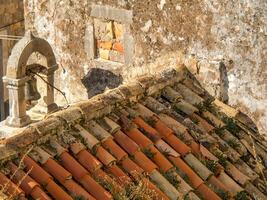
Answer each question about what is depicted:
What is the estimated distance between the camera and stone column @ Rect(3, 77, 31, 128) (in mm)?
7504

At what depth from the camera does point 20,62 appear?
750cm

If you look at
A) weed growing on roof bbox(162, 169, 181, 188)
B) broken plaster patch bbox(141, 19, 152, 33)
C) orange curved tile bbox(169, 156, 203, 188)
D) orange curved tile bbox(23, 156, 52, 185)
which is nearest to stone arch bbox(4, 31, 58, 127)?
broken plaster patch bbox(141, 19, 152, 33)

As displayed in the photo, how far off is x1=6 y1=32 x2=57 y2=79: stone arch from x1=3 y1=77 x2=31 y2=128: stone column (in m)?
0.10

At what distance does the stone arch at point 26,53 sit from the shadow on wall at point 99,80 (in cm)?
49

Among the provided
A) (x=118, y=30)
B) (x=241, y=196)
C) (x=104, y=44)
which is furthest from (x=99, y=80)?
(x=241, y=196)

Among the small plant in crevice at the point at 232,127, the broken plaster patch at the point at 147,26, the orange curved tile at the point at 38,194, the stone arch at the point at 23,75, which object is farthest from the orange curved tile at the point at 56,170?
the stone arch at the point at 23,75

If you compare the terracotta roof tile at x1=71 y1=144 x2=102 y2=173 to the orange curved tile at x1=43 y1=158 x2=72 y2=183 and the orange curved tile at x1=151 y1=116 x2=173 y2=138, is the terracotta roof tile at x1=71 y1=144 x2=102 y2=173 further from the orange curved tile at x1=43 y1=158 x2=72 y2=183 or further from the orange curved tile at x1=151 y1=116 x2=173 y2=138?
the orange curved tile at x1=151 y1=116 x2=173 y2=138

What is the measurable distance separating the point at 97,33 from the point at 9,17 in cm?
963

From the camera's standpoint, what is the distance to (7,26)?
1605 centimetres

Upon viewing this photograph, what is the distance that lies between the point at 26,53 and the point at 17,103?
0.62 metres

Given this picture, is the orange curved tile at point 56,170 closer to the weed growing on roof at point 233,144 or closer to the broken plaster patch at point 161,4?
the weed growing on roof at point 233,144

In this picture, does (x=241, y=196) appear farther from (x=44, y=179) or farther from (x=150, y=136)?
(x=44, y=179)

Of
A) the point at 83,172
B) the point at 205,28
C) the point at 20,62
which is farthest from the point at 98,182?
the point at 20,62

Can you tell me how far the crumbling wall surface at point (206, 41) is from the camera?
577cm
